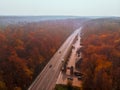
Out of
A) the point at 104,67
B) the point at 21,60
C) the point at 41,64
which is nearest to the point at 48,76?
the point at 41,64

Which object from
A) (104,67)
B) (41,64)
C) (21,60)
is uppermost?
(104,67)

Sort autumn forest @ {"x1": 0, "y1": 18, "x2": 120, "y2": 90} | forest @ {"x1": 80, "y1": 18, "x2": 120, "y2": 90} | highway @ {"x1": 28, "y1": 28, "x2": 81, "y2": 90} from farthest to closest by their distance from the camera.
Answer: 1. highway @ {"x1": 28, "y1": 28, "x2": 81, "y2": 90}
2. autumn forest @ {"x1": 0, "y1": 18, "x2": 120, "y2": 90}
3. forest @ {"x1": 80, "y1": 18, "x2": 120, "y2": 90}

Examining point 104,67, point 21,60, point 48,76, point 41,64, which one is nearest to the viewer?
point 104,67

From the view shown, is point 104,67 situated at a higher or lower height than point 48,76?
higher

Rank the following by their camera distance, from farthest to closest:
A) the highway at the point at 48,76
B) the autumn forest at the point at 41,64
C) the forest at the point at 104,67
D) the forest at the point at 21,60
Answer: the highway at the point at 48,76 → the forest at the point at 21,60 → the autumn forest at the point at 41,64 → the forest at the point at 104,67

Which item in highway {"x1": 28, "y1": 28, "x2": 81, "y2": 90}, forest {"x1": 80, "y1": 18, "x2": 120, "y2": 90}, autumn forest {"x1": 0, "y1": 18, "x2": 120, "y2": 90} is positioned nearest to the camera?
forest {"x1": 80, "y1": 18, "x2": 120, "y2": 90}

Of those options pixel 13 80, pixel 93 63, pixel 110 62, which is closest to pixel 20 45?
pixel 13 80

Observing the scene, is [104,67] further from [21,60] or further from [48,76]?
[21,60]

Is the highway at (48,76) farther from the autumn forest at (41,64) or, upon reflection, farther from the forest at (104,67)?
the forest at (104,67)

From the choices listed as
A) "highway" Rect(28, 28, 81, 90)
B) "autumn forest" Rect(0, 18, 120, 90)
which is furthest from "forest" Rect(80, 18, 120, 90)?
"highway" Rect(28, 28, 81, 90)

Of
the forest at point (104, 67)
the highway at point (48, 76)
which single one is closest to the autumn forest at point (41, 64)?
the forest at point (104, 67)

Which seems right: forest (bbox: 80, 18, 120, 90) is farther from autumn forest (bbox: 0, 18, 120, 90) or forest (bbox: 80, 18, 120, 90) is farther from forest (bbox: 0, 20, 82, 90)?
forest (bbox: 0, 20, 82, 90)
